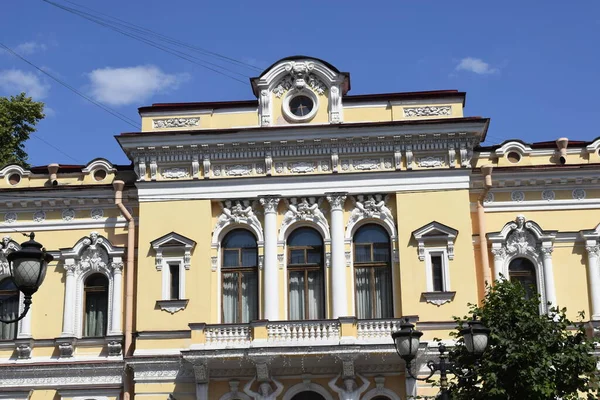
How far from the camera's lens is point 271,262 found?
973 inches

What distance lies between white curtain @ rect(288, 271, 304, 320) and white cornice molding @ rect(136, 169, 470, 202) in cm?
223

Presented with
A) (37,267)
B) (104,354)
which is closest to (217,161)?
(104,354)

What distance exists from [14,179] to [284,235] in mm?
8340

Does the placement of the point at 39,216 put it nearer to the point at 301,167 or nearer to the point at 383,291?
the point at 301,167

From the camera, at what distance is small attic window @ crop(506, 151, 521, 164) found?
Answer: 1019 inches

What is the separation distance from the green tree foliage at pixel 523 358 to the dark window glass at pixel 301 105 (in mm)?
8966

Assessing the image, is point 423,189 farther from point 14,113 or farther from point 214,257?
point 14,113

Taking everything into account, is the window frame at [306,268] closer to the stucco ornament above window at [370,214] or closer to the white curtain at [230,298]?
the stucco ornament above window at [370,214]

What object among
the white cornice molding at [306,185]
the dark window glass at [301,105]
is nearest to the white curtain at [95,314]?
the white cornice molding at [306,185]

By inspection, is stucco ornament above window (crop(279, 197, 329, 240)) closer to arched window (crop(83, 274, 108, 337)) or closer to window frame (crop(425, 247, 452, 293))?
window frame (crop(425, 247, 452, 293))

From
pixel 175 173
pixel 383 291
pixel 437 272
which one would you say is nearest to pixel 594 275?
pixel 437 272

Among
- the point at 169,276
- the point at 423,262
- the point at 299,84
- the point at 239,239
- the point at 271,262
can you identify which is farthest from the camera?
the point at 299,84

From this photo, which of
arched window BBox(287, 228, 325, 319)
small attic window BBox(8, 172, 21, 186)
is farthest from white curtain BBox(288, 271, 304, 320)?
small attic window BBox(8, 172, 21, 186)

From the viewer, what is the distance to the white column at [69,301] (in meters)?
25.2
